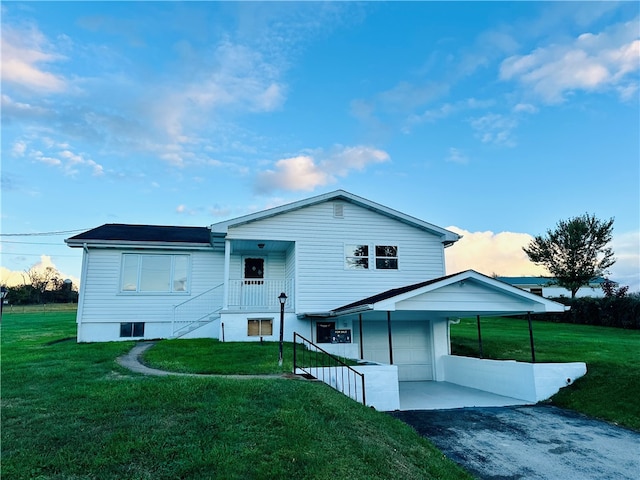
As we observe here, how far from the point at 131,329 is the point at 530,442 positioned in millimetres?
13795

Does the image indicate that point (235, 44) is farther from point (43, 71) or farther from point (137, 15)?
point (43, 71)

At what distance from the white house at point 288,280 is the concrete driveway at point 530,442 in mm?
4842

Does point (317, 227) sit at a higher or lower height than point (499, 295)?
higher

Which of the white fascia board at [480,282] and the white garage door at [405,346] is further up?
the white fascia board at [480,282]

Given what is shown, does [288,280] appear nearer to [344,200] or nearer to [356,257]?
[356,257]

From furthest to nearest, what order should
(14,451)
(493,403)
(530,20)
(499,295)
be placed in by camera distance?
(530,20) → (499,295) → (493,403) → (14,451)

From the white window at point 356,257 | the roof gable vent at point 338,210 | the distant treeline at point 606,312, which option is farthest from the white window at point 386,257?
the distant treeline at point 606,312

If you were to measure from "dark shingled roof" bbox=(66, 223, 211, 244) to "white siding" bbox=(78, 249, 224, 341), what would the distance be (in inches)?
21.3

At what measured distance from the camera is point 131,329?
15656 mm

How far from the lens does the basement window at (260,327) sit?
48.4 ft

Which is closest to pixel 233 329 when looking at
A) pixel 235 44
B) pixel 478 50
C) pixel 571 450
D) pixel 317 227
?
pixel 317 227

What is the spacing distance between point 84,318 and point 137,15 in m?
10.6

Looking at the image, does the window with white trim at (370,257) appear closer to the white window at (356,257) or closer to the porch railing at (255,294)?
the white window at (356,257)

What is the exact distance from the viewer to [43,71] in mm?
10922
